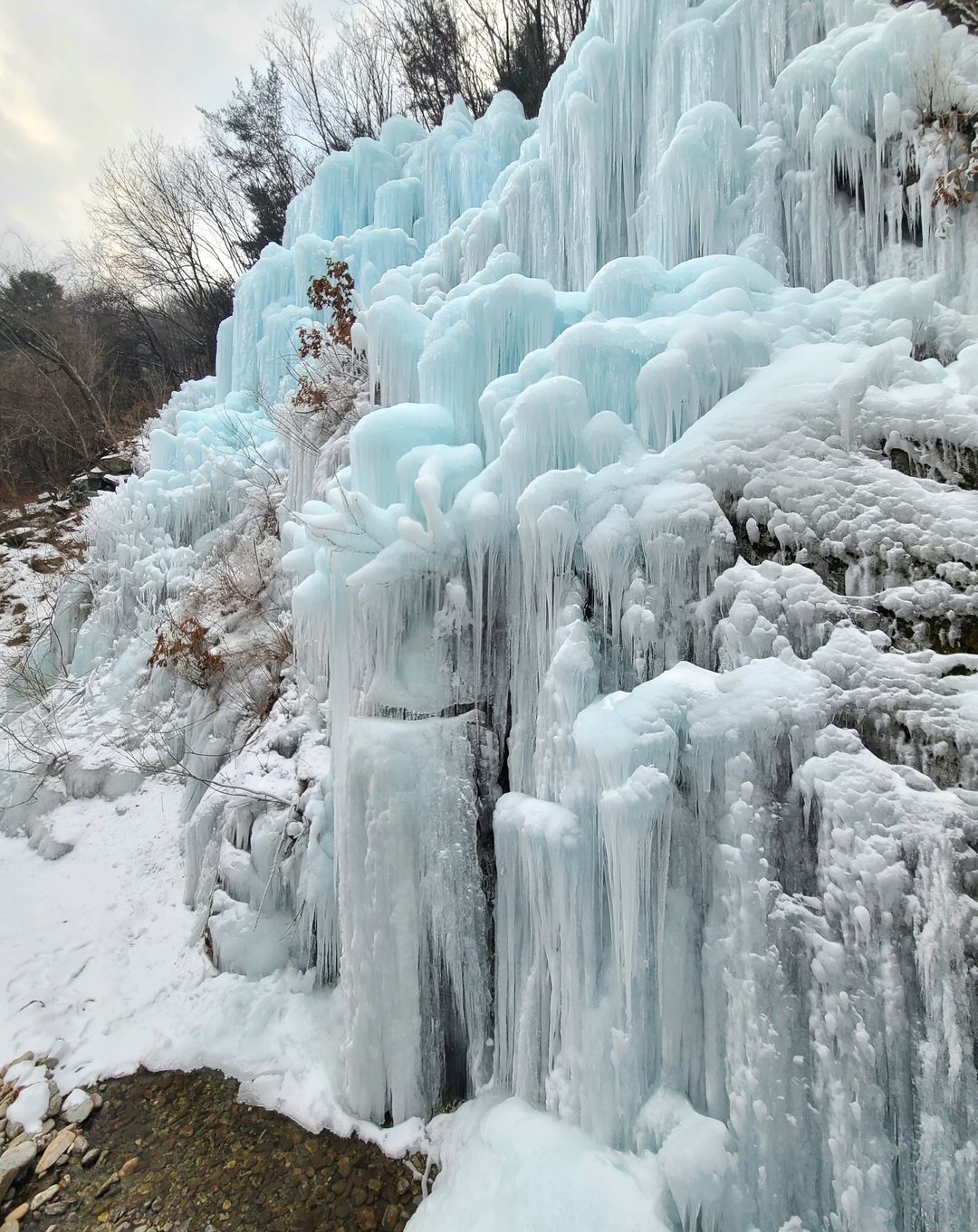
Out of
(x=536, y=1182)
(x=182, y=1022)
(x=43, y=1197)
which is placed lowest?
(x=43, y=1197)

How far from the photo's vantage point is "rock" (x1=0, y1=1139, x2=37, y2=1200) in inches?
128

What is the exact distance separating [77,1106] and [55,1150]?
25 centimetres

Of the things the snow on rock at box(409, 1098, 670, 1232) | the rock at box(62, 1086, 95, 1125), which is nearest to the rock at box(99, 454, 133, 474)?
the rock at box(62, 1086, 95, 1125)

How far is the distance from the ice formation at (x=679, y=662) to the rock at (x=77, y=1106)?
0.96 meters

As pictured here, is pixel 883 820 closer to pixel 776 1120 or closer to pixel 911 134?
pixel 776 1120

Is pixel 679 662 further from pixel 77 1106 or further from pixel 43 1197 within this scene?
pixel 77 1106

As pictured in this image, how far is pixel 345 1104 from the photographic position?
3246 mm

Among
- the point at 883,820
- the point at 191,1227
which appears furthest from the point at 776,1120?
the point at 191,1227

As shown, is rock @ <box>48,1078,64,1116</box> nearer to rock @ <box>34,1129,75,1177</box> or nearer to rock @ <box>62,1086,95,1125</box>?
rock @ <box>62,1086,95,1125</box>

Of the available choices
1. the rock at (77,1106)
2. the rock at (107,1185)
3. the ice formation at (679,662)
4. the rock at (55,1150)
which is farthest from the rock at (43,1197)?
the ice formation at (679,662)

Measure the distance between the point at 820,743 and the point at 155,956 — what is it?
201 inches

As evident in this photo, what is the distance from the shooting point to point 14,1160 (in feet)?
11.0

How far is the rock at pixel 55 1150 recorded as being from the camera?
335cm

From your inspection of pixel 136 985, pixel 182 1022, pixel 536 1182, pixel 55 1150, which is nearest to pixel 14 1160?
pixel 55 1150
